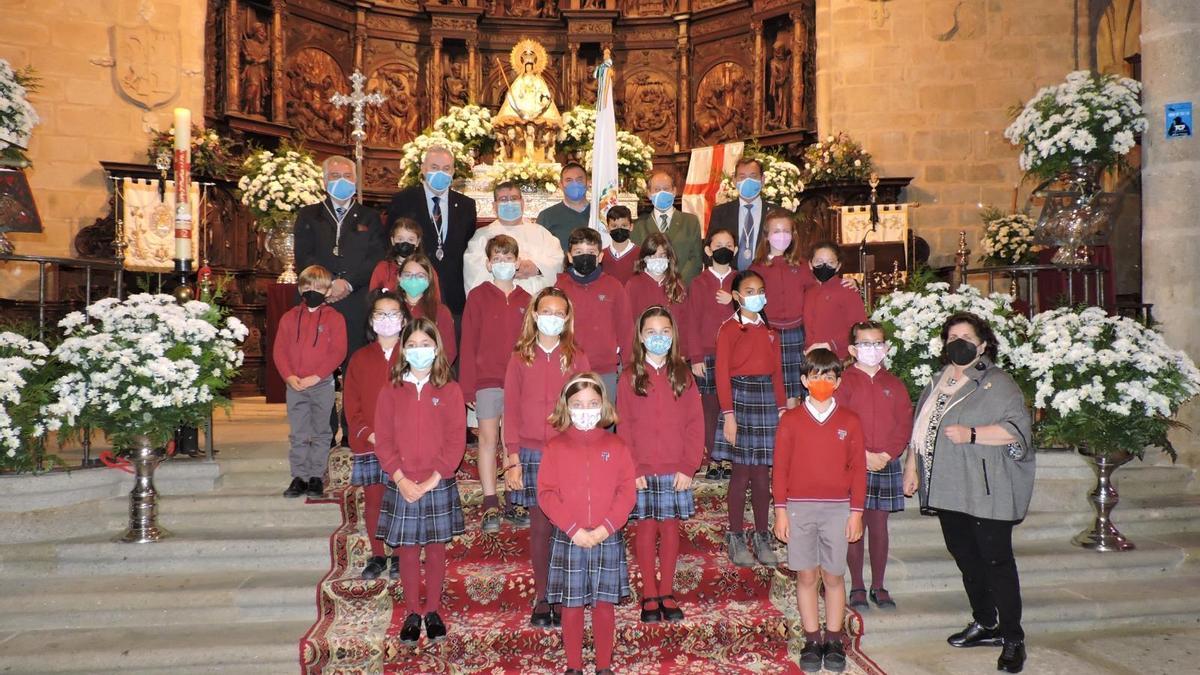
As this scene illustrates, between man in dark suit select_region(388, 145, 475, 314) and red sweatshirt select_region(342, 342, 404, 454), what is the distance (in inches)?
46.4

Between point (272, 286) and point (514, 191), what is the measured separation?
4.03m

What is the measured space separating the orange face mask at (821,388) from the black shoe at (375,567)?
8.73 feet

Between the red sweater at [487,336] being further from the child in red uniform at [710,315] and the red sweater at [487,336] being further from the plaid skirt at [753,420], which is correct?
the plaid skirt at [753,420]

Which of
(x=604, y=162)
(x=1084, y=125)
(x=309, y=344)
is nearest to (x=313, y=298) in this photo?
(x=309, y=344)

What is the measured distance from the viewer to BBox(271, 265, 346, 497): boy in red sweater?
19.8 ft

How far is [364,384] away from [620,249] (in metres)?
2.01

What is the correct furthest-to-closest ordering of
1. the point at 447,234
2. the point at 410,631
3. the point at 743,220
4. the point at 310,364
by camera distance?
the point at 743,220 → the point at 447,234 → the point at 310,364 → the point at 410,631

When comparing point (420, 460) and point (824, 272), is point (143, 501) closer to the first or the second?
point (420, 460)

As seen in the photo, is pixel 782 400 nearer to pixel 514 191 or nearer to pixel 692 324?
pixel 692 324

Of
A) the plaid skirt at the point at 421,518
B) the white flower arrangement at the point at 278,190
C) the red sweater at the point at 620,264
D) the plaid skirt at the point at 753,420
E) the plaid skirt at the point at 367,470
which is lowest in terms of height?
the plaid skirt at the point at 421,518

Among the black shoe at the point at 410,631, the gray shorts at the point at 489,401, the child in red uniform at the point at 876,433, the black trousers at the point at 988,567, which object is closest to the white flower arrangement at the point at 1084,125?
the child in red uniform at the point at 876,433

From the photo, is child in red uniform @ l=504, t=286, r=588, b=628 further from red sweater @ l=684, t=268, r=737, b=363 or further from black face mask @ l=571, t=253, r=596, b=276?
red sweater @ l=684, t=268, r=737, b=363

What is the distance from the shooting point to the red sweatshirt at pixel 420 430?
484 cm

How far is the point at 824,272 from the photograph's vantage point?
233 inches
